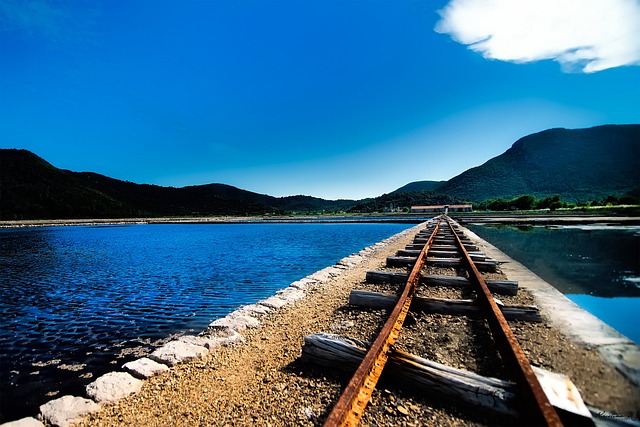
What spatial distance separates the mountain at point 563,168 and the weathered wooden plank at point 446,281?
4965 inches

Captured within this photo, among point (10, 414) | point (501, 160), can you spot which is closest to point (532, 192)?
point (501, 160)

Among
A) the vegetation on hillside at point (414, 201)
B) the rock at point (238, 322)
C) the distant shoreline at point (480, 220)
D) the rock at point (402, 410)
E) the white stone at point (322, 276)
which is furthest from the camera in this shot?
the vegetation on hillside at point (414, 201)

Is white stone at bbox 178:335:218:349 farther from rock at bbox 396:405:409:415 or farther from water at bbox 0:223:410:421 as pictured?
rock at bbox 396:405:409:415

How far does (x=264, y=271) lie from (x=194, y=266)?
3809 mm

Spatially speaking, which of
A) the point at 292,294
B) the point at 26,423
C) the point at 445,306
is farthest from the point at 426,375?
the point at 292,294

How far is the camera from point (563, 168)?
123m

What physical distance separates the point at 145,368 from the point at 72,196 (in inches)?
4657

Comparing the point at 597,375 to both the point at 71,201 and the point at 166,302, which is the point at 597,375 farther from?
the point at 71,201

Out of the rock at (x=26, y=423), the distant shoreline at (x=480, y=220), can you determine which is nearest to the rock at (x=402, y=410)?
the rock at (x=26, y=423)

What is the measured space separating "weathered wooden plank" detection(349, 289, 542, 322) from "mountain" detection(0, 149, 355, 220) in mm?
108046

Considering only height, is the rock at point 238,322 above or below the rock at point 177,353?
below

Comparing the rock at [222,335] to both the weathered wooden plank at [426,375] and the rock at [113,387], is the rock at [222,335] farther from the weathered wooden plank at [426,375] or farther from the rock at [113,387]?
the weathered wooden plank at [426,375]

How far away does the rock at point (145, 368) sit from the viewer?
11.3ft

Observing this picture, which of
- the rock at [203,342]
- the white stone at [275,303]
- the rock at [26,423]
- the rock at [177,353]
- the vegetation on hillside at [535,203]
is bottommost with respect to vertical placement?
the vegetation on hillside at [535,203]
